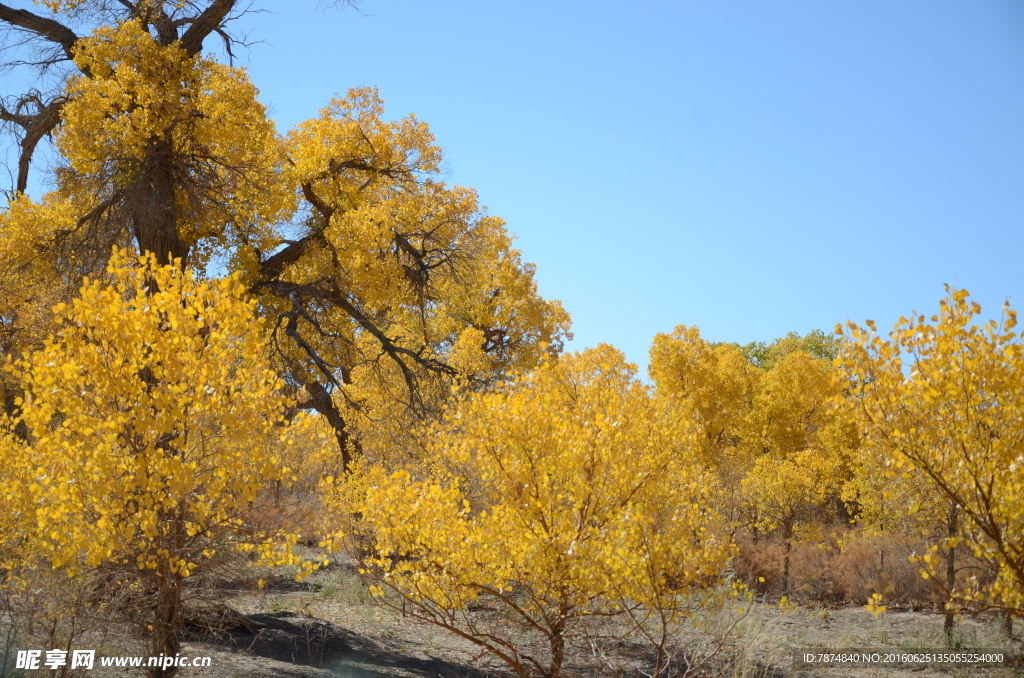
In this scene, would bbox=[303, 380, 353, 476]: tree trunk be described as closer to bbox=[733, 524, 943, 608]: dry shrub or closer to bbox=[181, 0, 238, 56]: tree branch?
bbox=[181, 0, 238, 56]: tree branch

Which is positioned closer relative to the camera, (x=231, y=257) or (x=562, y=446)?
(x=562, y=446)

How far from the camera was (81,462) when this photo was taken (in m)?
5.05

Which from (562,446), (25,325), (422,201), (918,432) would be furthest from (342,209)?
(918,432)

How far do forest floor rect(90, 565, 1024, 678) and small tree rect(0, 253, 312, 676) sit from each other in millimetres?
1993

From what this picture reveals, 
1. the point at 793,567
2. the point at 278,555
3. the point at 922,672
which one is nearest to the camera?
the point at 278,555

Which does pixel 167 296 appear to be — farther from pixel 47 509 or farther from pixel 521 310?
pixel 521 310

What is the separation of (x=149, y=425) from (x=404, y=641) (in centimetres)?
676

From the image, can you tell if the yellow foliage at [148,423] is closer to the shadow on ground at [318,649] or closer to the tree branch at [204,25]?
the shadow on ground at [318,649]

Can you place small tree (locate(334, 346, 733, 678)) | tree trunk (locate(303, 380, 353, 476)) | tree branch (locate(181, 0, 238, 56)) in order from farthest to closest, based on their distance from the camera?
tree trunk (locate(303, 380, 353, 476)) → tree branch (locate(181, 0, 238, 56)) → small tree (locate(334, 346, 733, 678))

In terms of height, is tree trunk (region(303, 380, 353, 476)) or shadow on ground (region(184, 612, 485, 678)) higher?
tree trunk (region(303, 380, 353, 476))

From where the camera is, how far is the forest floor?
8.38 m

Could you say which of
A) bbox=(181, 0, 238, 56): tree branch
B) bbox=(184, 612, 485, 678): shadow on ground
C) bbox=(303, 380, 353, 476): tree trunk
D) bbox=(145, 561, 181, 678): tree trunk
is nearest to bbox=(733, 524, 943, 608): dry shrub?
bbox=(303, 380, 353, 476): tree trunk

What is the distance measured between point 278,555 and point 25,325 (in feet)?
33.6

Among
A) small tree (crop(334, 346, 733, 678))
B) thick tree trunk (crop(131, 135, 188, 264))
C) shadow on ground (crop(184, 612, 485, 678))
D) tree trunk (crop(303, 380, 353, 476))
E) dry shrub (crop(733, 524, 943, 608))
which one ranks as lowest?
shadow on ground (crop(184, 612, 485, 678))
